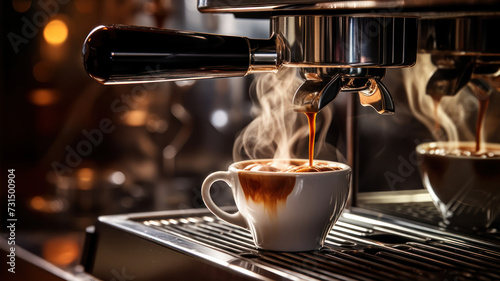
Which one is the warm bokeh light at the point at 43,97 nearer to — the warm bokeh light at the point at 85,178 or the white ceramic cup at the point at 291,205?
the warm bokeh light at the point at 85,178

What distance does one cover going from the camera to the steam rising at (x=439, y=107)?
0.76 m

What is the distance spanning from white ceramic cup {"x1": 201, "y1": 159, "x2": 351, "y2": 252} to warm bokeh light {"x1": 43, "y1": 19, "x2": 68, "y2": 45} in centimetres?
85

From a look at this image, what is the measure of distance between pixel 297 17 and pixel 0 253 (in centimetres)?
59

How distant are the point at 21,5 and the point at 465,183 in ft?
2.91

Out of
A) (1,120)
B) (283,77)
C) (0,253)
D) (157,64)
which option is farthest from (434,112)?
(1,120)

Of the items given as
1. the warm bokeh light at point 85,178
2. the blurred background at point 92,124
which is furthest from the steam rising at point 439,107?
the warm bokeh light at point 85,178

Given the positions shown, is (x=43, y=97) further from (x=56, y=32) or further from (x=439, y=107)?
(x=439, y=107)

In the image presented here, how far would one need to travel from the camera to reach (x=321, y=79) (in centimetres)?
58

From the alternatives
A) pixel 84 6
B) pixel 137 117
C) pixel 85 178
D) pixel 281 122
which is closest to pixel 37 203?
pixel 85 178

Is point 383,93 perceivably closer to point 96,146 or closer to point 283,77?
point 283,77

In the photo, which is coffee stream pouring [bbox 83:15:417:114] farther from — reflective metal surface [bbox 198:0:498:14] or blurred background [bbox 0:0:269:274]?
blurred background [bbox 0:0:269:274]

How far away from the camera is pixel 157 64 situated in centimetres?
51

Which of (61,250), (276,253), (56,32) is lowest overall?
(61,250)

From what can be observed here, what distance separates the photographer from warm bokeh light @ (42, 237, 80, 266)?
37.6 inches
